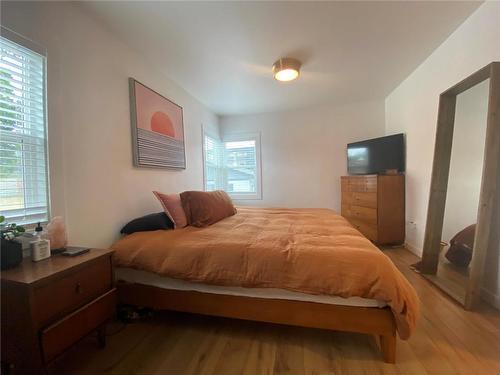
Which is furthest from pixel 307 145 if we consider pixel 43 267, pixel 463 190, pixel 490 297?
pixel 43 267

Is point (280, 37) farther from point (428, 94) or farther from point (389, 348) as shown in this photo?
point (389, 348)

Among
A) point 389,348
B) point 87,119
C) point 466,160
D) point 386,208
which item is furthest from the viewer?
point 386,208

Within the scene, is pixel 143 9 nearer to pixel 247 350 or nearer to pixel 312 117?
pixel 247 350

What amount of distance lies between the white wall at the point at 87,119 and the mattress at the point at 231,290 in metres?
0.42

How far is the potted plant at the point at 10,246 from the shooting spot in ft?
3.40

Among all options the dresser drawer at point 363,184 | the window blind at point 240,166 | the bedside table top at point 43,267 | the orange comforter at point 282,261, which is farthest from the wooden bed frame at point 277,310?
the window blind at point 240,166

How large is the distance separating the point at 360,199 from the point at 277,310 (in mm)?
2552

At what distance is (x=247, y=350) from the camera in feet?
4.34

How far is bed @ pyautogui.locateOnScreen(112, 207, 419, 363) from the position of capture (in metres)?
1.19

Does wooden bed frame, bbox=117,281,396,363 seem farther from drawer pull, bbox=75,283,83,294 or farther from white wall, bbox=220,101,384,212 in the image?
white wall, bbox=220,101,384,212

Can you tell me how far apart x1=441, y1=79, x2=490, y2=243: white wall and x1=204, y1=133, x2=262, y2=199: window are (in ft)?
9.42

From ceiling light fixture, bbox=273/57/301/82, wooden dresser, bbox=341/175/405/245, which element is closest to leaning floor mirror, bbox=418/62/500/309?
wooden dresser, bbox=341/175/405/245

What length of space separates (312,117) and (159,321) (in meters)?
3.87

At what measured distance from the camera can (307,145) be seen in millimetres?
4133
